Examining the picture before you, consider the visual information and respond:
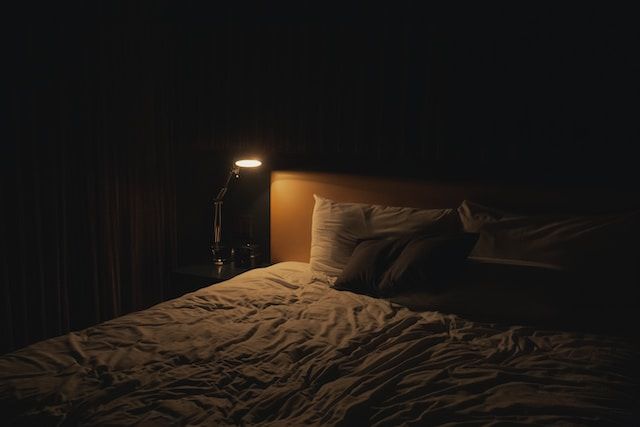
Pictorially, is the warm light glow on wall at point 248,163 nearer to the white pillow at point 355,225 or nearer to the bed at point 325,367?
the white pillow at point 355,225

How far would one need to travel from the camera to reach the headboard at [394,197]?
2217mm

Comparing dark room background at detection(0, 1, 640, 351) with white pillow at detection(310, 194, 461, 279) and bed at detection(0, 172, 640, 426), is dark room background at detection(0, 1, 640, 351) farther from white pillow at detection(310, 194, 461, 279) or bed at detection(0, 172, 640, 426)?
bed at detection(0, 172, 640, 426)

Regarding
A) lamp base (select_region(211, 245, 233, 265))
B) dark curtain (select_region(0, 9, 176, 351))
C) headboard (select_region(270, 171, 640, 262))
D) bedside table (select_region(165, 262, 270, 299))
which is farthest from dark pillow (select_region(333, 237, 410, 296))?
dark curtain (select_region(0, 9, 176, 351))

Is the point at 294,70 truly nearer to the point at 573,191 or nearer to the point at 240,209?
the point at 240,209

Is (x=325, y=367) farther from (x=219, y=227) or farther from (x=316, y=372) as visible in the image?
(x=219, y=227)

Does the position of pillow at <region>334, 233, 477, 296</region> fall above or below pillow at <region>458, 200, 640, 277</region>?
below

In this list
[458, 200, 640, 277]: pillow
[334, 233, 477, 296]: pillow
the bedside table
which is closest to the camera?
[458, 200, 640, 277]: pillow

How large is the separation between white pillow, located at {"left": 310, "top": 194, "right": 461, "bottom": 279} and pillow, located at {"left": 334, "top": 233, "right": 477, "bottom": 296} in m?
0.18

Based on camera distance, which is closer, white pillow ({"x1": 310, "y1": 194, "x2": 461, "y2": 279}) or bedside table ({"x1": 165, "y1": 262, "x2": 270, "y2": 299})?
white pillow ({"x1": 310, "y1": 194, "x2": 461, "y2": 279})

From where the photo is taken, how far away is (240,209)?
3.24 m

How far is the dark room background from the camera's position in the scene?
2.15m

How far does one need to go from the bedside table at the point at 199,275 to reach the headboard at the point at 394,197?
302 mm

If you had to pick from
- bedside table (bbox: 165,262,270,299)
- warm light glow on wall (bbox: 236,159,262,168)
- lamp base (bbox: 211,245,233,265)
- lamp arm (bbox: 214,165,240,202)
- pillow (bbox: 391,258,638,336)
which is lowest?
bedside table (bbox: 165,262,270,299)

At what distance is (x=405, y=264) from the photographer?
2.03m
